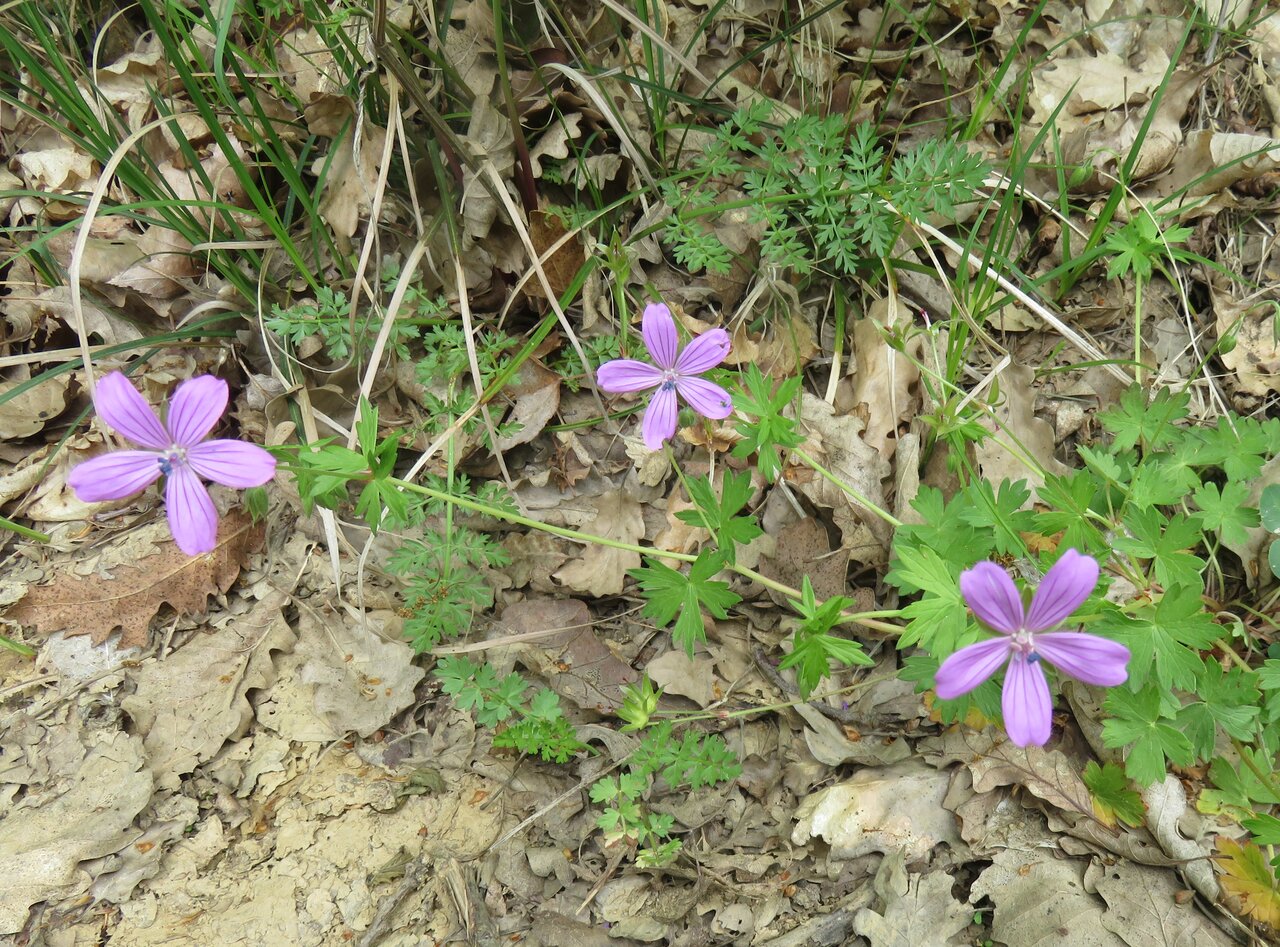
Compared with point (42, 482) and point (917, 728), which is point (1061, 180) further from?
point (42, 482)

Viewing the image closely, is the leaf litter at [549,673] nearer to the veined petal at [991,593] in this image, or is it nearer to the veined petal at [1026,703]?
the veined petal at [1026,703]

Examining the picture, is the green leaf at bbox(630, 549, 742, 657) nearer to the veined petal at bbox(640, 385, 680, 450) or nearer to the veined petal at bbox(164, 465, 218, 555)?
the veined petal at bbox(640, 385, 680, 450)

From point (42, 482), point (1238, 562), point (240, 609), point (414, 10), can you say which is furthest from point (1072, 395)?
Result: point (42, 482)

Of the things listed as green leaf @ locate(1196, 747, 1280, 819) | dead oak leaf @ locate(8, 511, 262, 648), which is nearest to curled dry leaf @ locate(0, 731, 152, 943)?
dead oak leaf @ locate(8, 511, 262, 648)

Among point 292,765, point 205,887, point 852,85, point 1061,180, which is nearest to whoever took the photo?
point 205,887

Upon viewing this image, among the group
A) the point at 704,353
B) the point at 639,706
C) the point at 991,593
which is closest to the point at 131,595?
the point at 639,706

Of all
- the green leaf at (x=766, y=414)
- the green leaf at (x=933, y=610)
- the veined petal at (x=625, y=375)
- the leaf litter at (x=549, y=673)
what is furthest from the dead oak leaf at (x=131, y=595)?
the green leaf at (x=933, y=610)

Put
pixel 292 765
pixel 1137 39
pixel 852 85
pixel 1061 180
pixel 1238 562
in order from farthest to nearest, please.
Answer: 1. pixel 1137 39
2. pixel 852 85
3. pixel 1061 180
4. pixel 1238 562
5. pixel 292 765
